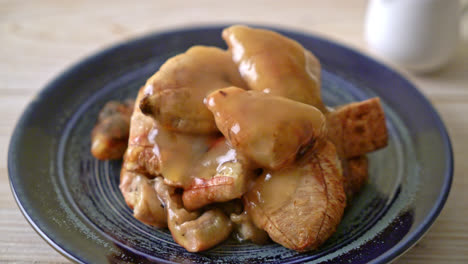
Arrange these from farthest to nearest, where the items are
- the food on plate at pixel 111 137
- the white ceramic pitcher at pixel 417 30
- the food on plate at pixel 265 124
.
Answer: the white ceramic pitcher at pixel 417 30, the food on plate at pixel 111 137, the food on plate at pixel 265 124

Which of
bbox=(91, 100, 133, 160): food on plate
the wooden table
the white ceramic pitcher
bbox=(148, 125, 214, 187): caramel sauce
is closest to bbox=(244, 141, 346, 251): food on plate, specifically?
bbox=(148, 125, 214, 187): caramel sauce

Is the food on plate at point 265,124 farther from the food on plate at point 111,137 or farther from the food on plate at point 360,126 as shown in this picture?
the food on plate at point 111,137

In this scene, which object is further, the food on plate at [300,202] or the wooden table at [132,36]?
the wooden table at [132,36]

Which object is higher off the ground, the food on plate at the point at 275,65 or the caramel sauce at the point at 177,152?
the food on plate at the point at 275,65

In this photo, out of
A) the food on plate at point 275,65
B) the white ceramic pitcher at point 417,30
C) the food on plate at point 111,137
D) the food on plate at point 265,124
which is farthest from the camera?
the white ceramic pitcher at point 417,30

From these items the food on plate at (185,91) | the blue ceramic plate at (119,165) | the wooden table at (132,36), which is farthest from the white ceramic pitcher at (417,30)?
the food on plate at (185,91)

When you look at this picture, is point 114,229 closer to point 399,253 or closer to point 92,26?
point 399,253
